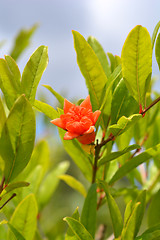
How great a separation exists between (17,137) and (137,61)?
36 cm

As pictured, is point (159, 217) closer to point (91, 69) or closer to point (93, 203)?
point (93, 203)

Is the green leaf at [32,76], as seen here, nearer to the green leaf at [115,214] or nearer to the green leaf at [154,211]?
the green leaf at [115,214]

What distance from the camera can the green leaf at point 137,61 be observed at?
77 cm

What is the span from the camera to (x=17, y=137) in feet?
2.37

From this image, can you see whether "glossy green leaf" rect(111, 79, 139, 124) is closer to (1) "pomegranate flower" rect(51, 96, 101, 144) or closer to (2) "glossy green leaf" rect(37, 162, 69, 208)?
(1) "pomegranate flower" rect(51, 96, 101, 144)

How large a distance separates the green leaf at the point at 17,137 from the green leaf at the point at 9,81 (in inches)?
4.5

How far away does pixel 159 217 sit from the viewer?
3.68 feet

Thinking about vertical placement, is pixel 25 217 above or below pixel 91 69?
below

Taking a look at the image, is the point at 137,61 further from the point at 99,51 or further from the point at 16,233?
the point at 16,233

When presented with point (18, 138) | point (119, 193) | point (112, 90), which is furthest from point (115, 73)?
point (119, 193)

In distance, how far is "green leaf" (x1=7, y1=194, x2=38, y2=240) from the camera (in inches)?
32.1

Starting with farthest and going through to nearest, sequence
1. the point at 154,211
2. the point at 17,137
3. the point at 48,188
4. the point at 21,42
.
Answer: the point at 21,42 < the point at 48,188 < the point at 154,211 < the point at 17,137

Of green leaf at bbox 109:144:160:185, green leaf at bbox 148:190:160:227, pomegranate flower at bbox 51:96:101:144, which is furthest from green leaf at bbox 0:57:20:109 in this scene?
green leaf at bbox 148:190:160:227

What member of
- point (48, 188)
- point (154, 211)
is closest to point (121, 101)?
point (154, 211)
